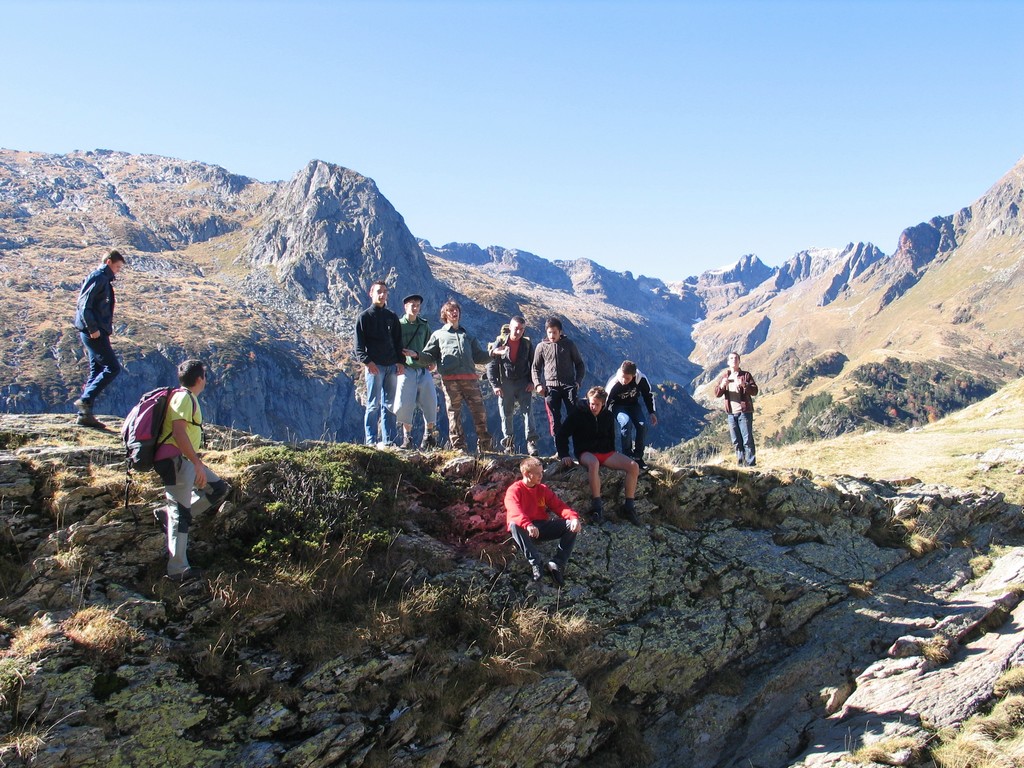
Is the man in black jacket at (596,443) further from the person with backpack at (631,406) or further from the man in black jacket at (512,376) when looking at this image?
the man in black jacket at (512,376)

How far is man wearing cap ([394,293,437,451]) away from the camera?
1409 centimetres

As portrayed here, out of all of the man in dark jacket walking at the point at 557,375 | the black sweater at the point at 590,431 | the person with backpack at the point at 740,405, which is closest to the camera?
the black sweater at the point at 590,431

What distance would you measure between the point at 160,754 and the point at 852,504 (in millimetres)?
13703

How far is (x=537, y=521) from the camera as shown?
10469mm

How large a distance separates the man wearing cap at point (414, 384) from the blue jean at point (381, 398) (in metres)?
0.38

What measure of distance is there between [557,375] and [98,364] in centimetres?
921

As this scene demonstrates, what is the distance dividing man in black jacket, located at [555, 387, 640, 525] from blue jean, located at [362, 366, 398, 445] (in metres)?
4.21

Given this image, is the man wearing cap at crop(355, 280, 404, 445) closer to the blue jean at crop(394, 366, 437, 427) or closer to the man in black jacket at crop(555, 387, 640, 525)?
the blue jean at crop(394, 366, 437, 427)

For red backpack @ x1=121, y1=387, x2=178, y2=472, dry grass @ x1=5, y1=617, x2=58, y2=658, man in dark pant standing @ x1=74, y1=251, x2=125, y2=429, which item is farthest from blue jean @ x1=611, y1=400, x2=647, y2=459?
dry grass @ x1=5, y1=617, x2=58, y2=658

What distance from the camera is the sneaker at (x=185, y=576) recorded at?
331 inches

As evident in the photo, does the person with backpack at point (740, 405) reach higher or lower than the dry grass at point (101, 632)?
higher

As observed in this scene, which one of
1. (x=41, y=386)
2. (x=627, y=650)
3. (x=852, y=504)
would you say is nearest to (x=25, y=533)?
(x=627, y=650)

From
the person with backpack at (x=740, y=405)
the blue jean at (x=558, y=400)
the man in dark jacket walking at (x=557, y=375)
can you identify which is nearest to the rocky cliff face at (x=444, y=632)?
the blue jean at (x=558, y=400)

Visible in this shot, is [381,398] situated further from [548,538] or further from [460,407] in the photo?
[548,538]
